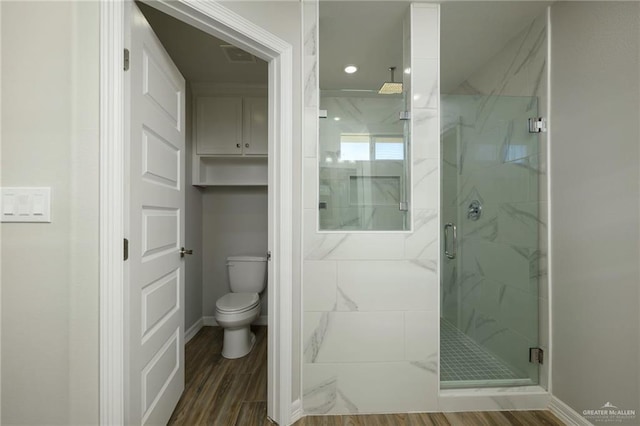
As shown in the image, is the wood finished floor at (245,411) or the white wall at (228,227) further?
the white wall at (228,227)

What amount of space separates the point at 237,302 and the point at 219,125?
1723 millimetres

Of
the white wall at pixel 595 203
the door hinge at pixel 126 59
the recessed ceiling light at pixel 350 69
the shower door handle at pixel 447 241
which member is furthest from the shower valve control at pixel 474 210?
the door hinge at pixel 126 59

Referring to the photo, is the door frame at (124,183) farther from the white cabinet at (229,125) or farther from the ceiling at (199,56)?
the white cabinet at (229,125)

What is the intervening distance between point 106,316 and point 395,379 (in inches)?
58.6

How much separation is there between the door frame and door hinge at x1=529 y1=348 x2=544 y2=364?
1.53 metres

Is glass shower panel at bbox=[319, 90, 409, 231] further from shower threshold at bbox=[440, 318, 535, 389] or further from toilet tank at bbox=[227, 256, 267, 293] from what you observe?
toilet tank at bbox=[227, 256, 267, 293]

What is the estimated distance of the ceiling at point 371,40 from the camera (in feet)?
5.44

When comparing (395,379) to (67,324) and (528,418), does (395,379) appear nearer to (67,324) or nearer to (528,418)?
(528,418)

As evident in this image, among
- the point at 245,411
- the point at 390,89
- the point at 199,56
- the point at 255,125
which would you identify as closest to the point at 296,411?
the point at 245,411

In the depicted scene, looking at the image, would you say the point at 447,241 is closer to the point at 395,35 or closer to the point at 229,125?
the point at 395,35

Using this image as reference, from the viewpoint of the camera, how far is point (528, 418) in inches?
60.7

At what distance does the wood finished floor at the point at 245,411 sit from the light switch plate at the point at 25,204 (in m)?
1.33

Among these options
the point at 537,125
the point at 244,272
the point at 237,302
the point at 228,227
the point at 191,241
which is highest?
the point at 537,125

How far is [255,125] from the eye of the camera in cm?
271
